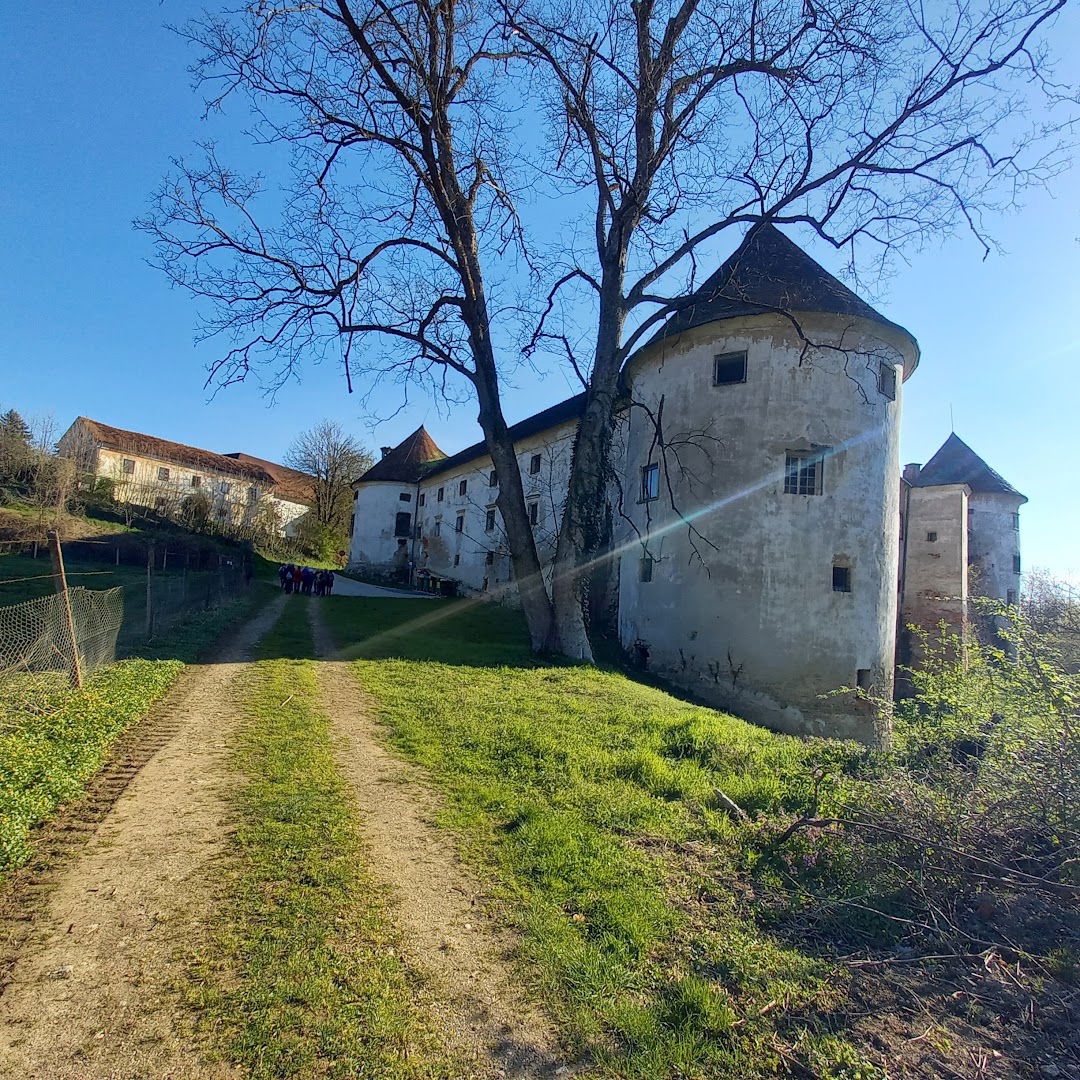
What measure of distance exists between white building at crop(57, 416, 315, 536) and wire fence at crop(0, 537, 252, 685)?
43.9 ft

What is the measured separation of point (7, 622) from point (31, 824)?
13.2 ft

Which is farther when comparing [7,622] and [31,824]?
[7,622]

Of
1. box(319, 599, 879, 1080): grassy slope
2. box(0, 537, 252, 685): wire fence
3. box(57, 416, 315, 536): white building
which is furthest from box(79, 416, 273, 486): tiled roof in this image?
box(319, 599, 879, 1080): grassy slope

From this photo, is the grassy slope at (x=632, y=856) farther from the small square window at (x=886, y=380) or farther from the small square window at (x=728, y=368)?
the small square window at (x=886, y=380)

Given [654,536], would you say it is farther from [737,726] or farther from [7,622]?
[7,622]

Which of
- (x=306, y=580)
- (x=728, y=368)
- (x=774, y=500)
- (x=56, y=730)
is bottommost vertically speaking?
(x=56, y=730)

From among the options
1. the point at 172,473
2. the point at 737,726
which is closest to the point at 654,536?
the point at 737,726

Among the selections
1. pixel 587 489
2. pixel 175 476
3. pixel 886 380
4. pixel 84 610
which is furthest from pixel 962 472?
pixel 175 476

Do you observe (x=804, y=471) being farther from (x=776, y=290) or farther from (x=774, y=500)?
(x=776, y=290)

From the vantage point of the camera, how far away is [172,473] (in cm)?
4784

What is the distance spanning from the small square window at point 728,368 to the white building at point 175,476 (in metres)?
34.1

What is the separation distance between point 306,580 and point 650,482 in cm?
1778

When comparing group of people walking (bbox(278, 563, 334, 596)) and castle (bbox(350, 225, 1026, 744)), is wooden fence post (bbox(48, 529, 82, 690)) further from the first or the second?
group of people walking (bbox(278, 563, 334, 596))

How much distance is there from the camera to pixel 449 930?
355 cm
